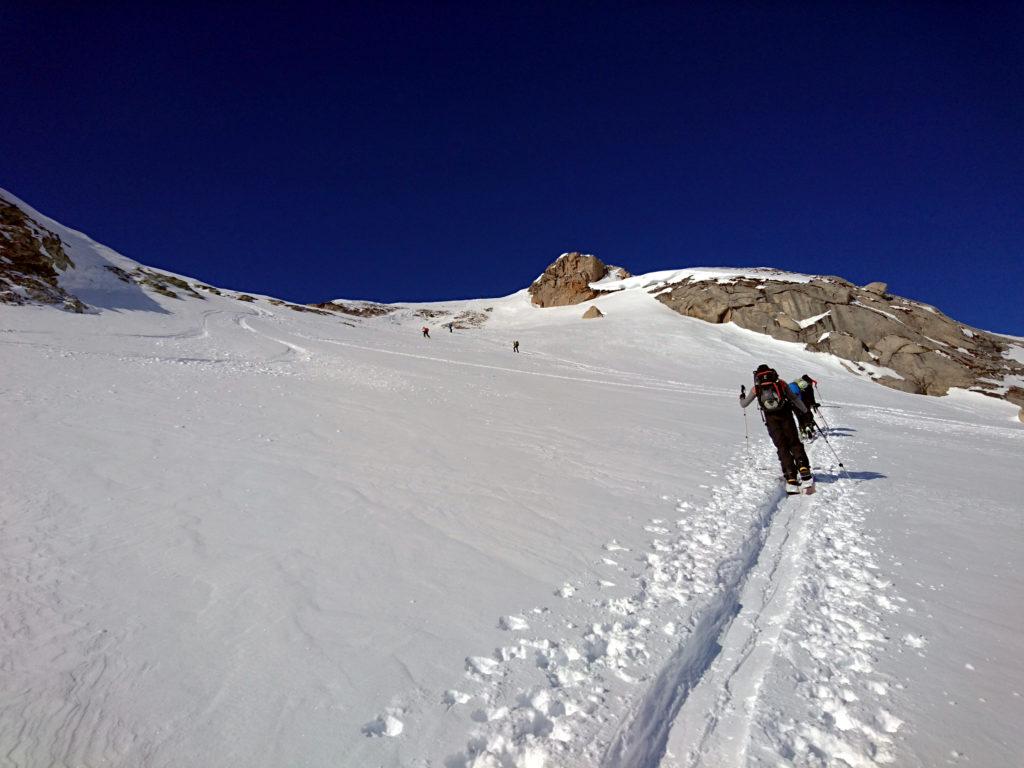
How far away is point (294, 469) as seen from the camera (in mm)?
7039

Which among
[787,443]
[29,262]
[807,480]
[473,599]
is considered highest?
[29,262]

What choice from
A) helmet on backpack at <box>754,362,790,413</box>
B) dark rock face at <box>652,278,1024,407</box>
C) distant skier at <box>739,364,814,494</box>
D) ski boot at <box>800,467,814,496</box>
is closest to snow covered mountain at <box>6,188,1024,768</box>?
ski boot at <box>800,467,814,496</box>

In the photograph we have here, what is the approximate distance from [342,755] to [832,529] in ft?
19.6

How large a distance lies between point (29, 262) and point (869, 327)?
2622 inches

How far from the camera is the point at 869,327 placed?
160 ft

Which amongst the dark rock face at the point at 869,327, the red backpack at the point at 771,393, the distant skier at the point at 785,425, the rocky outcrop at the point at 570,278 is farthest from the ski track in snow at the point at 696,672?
the rocky outcrop at the point at 570,278

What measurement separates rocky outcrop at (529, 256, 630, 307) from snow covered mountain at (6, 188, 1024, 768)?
76.6 metres

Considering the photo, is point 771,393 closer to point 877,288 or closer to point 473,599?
point 473,599

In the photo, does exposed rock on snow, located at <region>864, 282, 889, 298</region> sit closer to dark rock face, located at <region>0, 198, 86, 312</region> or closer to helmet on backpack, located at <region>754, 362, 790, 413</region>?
helmet on backpack, located at <region>754, 362, 790, 413</region>

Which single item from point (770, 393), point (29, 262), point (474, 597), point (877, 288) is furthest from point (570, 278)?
point (474, 597)

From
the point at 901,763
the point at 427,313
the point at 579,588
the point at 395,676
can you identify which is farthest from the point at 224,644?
the point at 427,313

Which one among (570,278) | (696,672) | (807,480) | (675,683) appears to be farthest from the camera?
(570,278)

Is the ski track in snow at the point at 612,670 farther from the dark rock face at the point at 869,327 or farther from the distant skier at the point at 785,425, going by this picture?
the dark rock face at the point at 869,327

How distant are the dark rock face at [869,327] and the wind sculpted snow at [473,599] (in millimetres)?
40581
